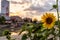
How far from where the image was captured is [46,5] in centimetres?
119

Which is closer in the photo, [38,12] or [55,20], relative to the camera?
[55,20]

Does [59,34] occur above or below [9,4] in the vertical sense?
below

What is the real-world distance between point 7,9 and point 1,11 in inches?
1.9

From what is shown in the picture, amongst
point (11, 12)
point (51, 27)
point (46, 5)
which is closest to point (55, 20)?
point (51, 27)

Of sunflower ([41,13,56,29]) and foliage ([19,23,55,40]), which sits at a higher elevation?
sunflower ([41,13,56,29])

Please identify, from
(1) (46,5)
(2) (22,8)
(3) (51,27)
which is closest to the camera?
(3) (51,27)

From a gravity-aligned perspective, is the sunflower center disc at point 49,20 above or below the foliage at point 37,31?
above

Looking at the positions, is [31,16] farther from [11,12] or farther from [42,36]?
[42,36]

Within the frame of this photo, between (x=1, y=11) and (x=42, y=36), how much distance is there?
63cm

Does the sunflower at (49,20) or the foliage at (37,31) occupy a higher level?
the sunflower at (49,20)

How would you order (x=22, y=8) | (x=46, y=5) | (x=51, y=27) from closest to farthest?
(x=51, y=27)
(x=46, y=5)
(x=22, y=8)

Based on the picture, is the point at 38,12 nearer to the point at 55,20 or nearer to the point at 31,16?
the point at 31,16

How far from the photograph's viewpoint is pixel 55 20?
617 millimetres

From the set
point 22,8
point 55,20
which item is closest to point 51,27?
point 55,20
